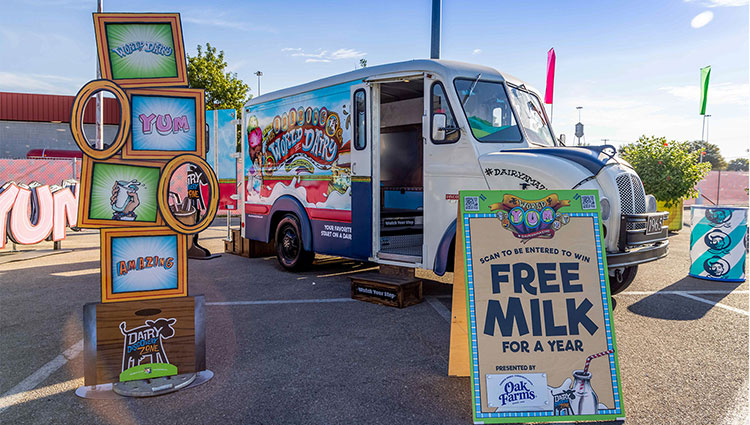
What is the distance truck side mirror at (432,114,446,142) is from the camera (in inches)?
219

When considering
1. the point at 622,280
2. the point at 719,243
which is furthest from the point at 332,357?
the point at 719,243

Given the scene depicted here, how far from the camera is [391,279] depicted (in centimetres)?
621

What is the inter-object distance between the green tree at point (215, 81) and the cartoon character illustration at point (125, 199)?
18.2m

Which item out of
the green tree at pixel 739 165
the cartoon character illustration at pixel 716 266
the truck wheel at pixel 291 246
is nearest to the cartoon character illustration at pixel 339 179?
the truck wheel at pixel 291 246

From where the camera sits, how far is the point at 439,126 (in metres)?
5.57

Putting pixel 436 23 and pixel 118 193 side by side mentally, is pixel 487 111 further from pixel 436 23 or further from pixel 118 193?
pixel 436 23

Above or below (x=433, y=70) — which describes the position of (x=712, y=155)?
above

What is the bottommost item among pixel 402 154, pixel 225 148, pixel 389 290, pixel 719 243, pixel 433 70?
pixel 389 290

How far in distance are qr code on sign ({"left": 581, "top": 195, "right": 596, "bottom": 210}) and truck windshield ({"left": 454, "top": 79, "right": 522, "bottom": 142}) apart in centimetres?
224

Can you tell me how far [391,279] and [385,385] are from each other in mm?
2530

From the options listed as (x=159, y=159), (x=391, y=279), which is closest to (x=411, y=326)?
(x=391, y=279)

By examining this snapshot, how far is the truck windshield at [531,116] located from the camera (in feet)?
19.9

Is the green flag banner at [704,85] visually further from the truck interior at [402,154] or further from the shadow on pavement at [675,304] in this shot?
the truck interior at [402,154]

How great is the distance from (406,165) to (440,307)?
119 inches
